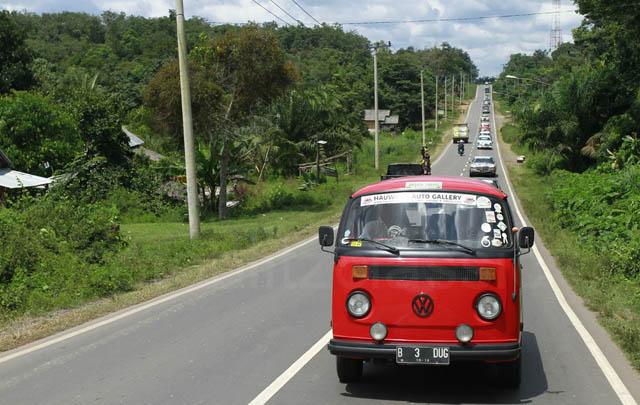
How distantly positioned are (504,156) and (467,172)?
697 inches

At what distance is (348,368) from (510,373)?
60.9 inches

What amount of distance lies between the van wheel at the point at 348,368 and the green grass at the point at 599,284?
3.05m

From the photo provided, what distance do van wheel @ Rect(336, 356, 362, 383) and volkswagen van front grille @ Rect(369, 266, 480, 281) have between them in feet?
3.30

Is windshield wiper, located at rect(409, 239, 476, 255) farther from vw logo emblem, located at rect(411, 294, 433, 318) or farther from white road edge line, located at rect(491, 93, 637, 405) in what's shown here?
white road edge line, located at rect(491, 93, 637, 405)

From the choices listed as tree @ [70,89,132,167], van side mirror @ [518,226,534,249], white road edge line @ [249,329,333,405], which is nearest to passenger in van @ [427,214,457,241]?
van side mirror @ [518,226,534,249]

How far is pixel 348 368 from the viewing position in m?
6.47

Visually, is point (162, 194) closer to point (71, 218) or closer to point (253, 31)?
point (253, 31)

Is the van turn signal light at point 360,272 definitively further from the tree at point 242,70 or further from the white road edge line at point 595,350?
the tree at point 242,70

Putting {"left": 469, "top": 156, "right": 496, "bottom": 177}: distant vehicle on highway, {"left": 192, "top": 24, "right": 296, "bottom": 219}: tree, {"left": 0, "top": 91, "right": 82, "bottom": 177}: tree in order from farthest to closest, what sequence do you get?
{"left": 469, "top": 156, "right": 496, "bottom": 177}: distant vehicle on highway
{"left": 0, "top": 91, "right": 82, "bottom": 177}: tree
{"left": 192, "top": 24, "right": 296, "bottom": 219}: tree

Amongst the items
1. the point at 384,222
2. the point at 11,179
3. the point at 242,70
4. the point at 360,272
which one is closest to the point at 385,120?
the point at 242,70

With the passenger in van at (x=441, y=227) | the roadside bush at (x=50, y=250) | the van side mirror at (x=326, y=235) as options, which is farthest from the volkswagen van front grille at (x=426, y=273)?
the roadside bush at (x=50, y=250)

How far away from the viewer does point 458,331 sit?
580 cm

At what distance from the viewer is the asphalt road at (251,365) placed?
6.21 meters

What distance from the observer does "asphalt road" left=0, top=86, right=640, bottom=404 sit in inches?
244
